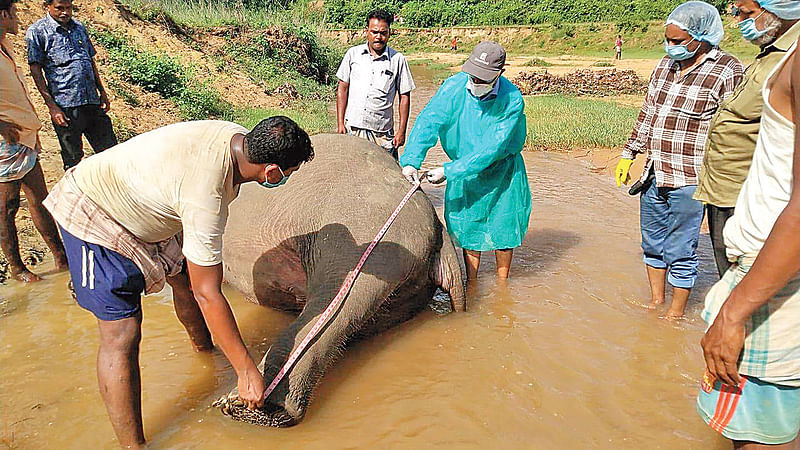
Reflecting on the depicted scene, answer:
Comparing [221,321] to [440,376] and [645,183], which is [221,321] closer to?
[440,376]

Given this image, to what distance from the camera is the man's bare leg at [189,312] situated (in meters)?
3.09

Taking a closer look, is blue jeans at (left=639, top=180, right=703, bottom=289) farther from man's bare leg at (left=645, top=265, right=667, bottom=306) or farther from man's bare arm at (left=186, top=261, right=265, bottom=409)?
man's bare arm at (left=186, top=261, right=265, bottom=409)

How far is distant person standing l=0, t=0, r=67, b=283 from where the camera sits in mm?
3734

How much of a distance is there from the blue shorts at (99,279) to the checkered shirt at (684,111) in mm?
3060

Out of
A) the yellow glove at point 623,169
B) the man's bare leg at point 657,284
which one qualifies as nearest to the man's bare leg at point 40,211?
the yellow glove at point 623,169

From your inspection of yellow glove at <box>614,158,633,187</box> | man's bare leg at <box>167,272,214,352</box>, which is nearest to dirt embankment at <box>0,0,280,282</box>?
man's bare leg at <box>167,272,214,352</box>

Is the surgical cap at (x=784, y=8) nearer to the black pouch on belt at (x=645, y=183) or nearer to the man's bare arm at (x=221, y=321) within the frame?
the black pouch on belt at (x=645, y=183)

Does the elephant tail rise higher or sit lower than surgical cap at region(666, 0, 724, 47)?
lower

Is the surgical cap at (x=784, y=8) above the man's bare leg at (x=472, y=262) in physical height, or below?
above

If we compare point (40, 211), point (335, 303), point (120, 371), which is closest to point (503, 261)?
point (335, 303)

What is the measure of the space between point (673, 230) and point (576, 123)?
738 cm

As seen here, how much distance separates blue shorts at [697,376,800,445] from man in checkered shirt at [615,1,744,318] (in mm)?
2027

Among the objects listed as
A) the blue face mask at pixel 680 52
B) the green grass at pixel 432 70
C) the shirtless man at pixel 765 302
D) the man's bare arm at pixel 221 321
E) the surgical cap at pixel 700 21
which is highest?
the surgical cap at pixel 700 21

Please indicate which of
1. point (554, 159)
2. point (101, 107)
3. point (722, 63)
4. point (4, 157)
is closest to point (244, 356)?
Answer: point (4, 157)
